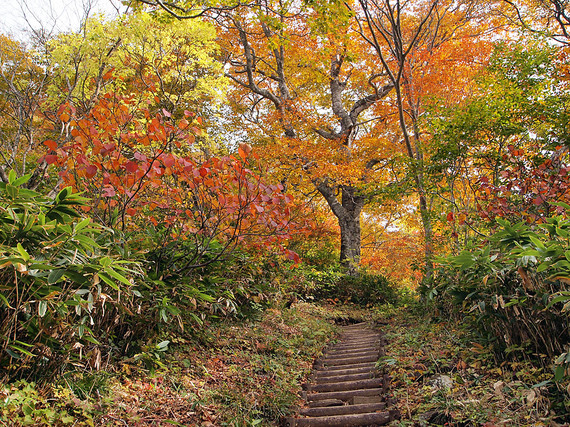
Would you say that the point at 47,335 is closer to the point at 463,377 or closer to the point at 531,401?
the point at 531,401

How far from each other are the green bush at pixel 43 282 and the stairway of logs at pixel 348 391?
207 centimetres

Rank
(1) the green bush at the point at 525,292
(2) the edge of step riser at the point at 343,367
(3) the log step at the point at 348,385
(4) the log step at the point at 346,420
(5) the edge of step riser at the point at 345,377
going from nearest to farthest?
(1) the green bush at the point at 525,292 < (4) the log step at the point at 346,420 < (3) the log step at the point at 348,385 < (5) the edge of step riser at the point at 345,377 < (2) the edge of step riser at the point at 343,367

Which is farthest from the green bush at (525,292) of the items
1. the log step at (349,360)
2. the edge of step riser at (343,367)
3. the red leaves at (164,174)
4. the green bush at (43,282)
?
the green bush at (43,282)

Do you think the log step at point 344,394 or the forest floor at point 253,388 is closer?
the forest floor at point 253,388

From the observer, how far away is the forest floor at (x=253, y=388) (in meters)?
2.56

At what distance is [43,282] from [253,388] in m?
2.39

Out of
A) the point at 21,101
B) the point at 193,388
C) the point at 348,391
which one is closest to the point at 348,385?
the point at 348,391

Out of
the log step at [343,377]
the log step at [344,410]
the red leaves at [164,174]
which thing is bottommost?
the log step at [344,410]

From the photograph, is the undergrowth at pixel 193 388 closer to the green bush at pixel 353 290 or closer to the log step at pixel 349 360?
the log step at pixel 349 360

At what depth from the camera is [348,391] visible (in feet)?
14.1

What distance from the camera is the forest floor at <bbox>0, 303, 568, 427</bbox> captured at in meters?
2.56

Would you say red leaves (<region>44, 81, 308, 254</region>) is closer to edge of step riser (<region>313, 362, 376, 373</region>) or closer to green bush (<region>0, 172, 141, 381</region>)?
green bush (<region>0, 172, 141, 381</region>)

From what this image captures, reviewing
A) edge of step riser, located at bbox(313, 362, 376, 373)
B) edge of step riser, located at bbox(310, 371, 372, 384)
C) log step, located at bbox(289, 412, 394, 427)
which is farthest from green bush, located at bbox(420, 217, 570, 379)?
edge of step riser, located at bbox(313, 362, 376, 373)

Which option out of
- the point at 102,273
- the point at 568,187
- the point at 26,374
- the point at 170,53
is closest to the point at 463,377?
the point at 568,187
